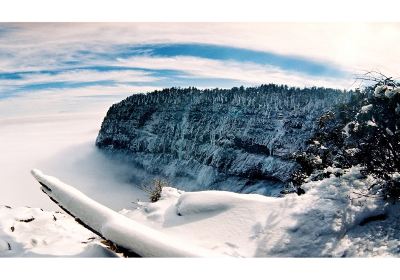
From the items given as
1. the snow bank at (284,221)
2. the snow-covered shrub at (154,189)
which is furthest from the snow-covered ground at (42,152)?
the snow bank at (284,221)

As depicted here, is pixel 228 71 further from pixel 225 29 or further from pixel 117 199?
pixel 117 199

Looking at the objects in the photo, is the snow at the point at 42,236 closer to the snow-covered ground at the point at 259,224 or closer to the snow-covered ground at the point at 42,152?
the snow-covered ground at the point at 259,224

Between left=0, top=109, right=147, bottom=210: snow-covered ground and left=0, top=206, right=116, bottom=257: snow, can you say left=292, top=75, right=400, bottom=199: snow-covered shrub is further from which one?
left=0, top=109, right=147, bottom=210: snow-covered ground

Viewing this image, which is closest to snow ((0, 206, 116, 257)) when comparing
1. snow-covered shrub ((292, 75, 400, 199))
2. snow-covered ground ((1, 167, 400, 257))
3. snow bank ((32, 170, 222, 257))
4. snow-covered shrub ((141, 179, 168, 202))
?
snow-covered ground ((1, 167, 400, 257))

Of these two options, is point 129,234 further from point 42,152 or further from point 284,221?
point 42,152

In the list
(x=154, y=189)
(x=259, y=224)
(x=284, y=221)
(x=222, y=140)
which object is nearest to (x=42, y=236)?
(x=259, y=224)
